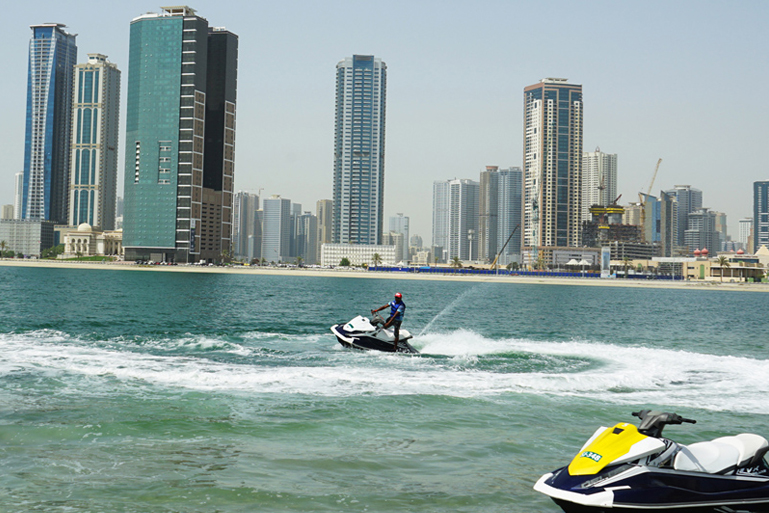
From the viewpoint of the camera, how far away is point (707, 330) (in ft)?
141

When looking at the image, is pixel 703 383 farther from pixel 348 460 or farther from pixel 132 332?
pixel 132 332

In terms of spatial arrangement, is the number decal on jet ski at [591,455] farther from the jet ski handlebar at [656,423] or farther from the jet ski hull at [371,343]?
the jet ski hull at [371,343]

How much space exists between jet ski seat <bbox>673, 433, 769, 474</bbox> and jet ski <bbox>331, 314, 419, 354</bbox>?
1568cm

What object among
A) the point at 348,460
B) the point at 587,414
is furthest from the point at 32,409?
the point at 587,414

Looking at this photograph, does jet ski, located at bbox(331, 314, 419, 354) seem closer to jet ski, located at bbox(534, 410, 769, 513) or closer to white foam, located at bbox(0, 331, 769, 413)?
white foam, located at bbox(0, 331, 769, 413)

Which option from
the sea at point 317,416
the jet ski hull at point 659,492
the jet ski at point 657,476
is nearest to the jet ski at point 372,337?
the sea at point 317,416

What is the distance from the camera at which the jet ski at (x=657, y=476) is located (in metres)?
7.66

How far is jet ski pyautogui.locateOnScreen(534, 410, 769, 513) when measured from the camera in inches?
302

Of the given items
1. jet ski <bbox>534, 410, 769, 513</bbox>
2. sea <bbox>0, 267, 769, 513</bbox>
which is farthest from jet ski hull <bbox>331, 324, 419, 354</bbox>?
jet ski <bbox>534, 410, 769, 513</bbox>

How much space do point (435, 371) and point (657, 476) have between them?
12132 mm

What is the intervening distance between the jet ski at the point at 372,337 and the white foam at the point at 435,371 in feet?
1.66

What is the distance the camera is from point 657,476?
306 inches

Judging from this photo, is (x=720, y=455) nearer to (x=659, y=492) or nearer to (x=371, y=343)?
(x=659, y=492)

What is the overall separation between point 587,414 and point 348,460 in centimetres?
636
